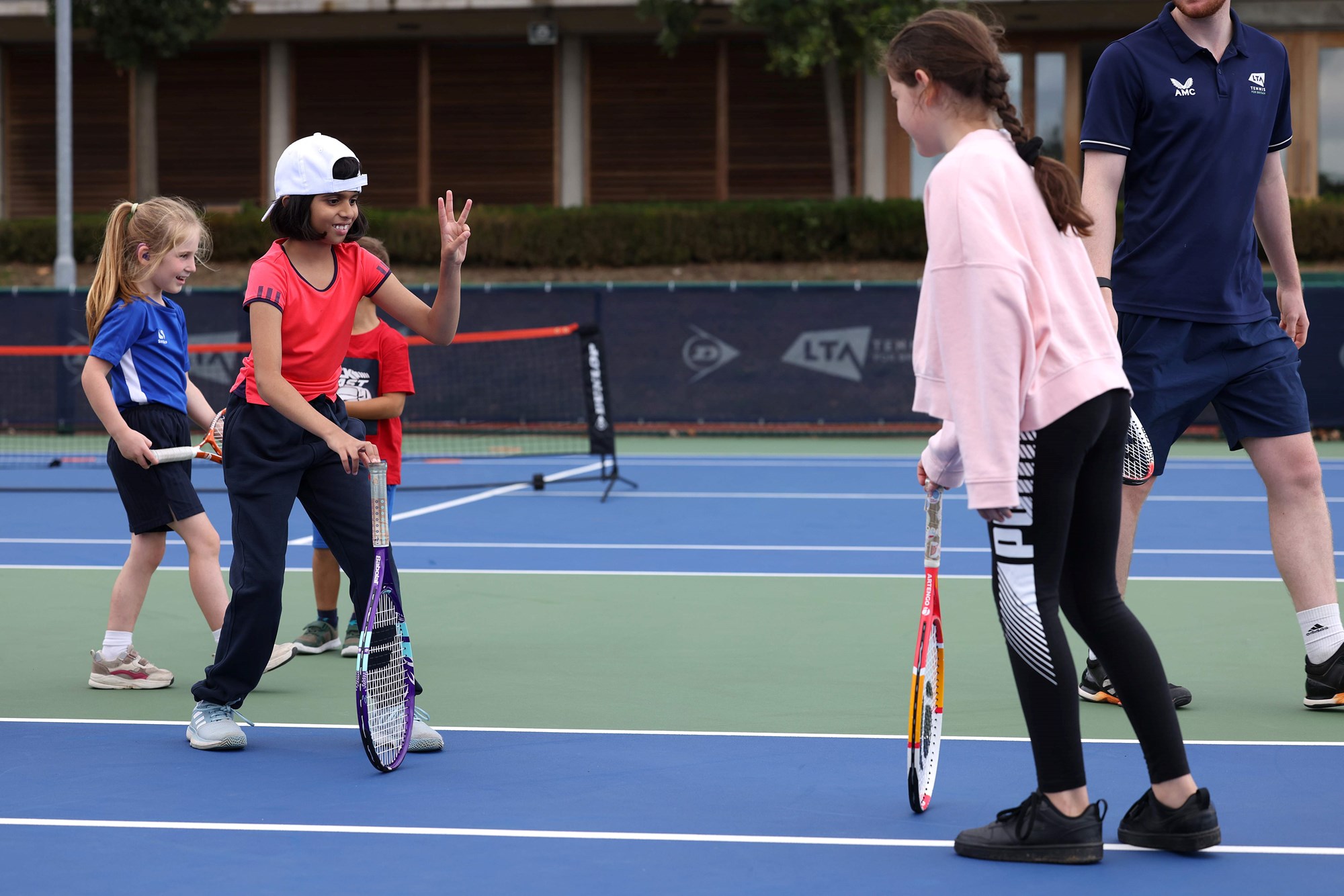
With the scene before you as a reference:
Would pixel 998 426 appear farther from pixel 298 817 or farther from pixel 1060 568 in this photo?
pixel 298 817

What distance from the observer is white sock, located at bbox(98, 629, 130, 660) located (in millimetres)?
5461

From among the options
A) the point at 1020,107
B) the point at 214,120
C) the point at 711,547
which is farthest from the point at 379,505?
the point at 214,120

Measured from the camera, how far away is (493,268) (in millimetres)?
23500

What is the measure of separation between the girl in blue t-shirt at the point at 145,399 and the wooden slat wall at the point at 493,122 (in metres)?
22.2

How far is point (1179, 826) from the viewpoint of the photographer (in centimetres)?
352

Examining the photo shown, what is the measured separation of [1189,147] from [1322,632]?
5.10ft

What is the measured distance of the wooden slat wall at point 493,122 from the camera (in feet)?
89.7

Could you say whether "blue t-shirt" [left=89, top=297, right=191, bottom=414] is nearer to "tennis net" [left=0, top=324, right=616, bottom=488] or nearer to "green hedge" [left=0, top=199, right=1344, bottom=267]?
"tennis net" [left=0, top=324, right=616, bottom=488]

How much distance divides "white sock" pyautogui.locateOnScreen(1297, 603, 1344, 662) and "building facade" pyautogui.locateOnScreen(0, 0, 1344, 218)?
21.3 metres

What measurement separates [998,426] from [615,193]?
24454 mm

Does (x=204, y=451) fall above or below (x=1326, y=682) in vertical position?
above

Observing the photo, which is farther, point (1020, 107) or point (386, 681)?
point (1020, 107)

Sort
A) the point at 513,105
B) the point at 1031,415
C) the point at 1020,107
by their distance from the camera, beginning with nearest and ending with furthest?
the point at 1031,415 → the point at 1020,107 → the point at 513,105

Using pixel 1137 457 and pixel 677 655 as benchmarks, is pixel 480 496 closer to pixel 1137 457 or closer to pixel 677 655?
pixel 677 655
